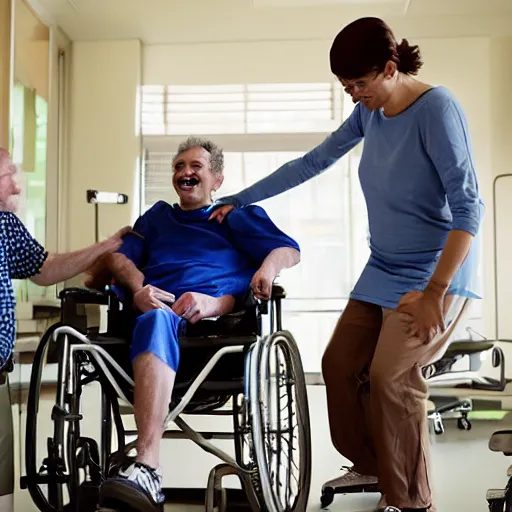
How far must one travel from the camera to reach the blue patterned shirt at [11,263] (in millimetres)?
1859

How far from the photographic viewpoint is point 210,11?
510 cm

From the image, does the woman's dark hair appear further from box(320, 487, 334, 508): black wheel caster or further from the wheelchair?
box(320, 487, 334, 508): black wheel caster

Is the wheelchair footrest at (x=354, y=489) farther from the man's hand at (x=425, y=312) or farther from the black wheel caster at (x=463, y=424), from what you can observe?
the black wheel caster at (x=463, y=424)

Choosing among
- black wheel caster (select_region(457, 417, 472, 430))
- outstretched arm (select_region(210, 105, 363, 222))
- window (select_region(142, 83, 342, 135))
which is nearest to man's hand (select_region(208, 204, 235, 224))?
A: outstretched arm (select_region(210, 105, 363, 222))

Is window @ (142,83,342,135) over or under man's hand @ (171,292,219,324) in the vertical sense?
over

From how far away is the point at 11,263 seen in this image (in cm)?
197

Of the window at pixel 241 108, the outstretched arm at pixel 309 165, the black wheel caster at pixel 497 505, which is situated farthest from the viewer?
the window at pixel 241 108

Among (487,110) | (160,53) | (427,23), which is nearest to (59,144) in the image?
(160,53)

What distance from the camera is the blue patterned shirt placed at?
73.2 inches

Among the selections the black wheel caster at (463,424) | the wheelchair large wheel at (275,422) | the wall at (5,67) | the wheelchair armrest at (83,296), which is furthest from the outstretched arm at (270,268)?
the wall at (5,67)

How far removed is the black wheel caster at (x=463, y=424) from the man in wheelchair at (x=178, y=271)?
78.0 inches

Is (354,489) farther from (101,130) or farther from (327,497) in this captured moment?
(101,130)

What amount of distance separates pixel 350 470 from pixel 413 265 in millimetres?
739

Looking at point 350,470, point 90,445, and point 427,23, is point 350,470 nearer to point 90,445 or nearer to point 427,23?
point 90,445
